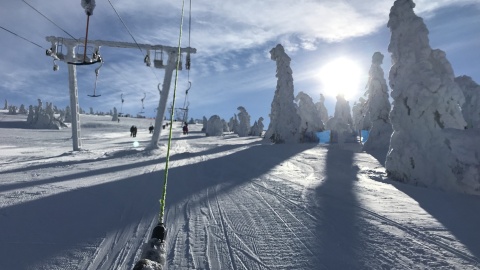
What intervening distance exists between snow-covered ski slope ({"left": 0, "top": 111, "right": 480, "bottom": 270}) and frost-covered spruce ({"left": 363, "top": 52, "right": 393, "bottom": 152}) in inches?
560

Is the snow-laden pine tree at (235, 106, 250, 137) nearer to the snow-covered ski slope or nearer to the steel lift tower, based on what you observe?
the steel lift tower

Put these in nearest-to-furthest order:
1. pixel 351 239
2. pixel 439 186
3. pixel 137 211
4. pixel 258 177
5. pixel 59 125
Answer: pixel 351 239 → pixel 137 211 → pixel 439 186 → pixel 258 177 → pixel 59 125

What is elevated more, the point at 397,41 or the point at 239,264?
the point at 397,41

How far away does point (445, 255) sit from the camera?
13.1ft

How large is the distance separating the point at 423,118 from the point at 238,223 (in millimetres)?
8150

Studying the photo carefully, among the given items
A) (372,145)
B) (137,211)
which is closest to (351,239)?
(137,211)

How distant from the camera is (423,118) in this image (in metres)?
10.1

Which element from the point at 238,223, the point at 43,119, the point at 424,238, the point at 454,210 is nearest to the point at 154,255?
the point at 238,223

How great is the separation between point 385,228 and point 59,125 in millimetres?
65837

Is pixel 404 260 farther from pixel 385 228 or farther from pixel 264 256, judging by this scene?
pixel 264 256

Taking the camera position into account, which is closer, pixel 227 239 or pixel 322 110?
pixel 227 239

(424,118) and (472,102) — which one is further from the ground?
(472,102)

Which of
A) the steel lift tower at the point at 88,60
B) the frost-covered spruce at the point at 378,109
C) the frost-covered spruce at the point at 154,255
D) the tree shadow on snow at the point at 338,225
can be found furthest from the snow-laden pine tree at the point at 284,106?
the frost-covered spruce at the point at 154,255

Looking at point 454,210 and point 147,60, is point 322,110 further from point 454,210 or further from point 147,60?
point 454,210
